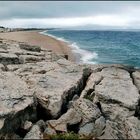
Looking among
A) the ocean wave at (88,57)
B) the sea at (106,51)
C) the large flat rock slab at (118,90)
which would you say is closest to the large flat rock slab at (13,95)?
the large flat rock slab at (118,90)

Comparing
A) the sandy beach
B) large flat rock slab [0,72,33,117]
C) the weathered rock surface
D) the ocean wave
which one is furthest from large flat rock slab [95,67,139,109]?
the sandy beach

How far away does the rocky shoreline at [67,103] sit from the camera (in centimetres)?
1366

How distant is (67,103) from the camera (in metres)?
16.0

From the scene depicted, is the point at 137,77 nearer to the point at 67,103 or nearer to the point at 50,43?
the point at 67,103

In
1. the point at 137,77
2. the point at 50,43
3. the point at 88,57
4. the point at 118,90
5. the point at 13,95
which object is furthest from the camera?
the point at 50,43

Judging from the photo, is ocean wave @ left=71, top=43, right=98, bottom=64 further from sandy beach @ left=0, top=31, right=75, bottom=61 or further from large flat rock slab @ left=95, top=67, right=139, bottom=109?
large flat rock slab @ left=95, top=67, right=139, bottom=109

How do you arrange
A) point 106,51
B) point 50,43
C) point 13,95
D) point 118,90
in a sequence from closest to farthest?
point 13,95, point 118,90, point 106,51, point 50,43

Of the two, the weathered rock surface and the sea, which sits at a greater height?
the weathered rock surface

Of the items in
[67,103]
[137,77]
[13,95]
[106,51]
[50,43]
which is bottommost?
[106,51]

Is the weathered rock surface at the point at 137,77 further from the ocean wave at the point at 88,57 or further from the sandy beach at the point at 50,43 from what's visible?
the sandy beach at the point at 50,43

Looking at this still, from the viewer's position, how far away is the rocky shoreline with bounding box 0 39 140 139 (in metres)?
13.7

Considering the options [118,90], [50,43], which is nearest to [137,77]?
[118,90]

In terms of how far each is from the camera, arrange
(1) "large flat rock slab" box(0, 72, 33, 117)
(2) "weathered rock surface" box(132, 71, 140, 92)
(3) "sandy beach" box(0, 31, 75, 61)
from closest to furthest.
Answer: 1. (1) "large flat rock slab" box(0, 72, 33, 117)
2. (2) "weathered rock surface" box(132, 71, 140, 92)
3. (3) "sandy beach" box(0, 31, 75, 61)

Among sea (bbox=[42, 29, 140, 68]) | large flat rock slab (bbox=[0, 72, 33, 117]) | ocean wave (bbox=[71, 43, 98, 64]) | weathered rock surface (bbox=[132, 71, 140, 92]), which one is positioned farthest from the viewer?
sea (bbox=[42, 29, 140, 68])
